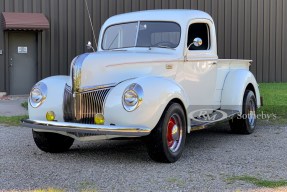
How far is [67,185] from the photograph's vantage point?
4.89 m

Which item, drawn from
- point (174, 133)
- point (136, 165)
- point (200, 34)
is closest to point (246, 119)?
point (200, 34)

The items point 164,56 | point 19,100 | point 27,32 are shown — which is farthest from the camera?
point 27,32

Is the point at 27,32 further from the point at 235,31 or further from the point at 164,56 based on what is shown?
the point at 164,56

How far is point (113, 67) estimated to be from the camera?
5973mm

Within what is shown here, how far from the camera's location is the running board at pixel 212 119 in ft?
21.7

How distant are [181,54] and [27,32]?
29.8 feet

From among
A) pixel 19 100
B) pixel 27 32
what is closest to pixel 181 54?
pixel 19 100

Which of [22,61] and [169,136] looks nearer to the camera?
[169,136]

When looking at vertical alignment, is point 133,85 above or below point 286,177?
above

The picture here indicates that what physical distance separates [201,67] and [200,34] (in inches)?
25.1

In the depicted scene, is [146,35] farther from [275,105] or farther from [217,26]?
[217,26]

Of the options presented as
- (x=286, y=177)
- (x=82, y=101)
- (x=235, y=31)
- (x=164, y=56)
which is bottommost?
(x=286, y=177)

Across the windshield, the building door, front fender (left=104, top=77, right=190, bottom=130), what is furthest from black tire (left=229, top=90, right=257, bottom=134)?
the building door

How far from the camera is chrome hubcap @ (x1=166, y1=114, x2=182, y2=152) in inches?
233
